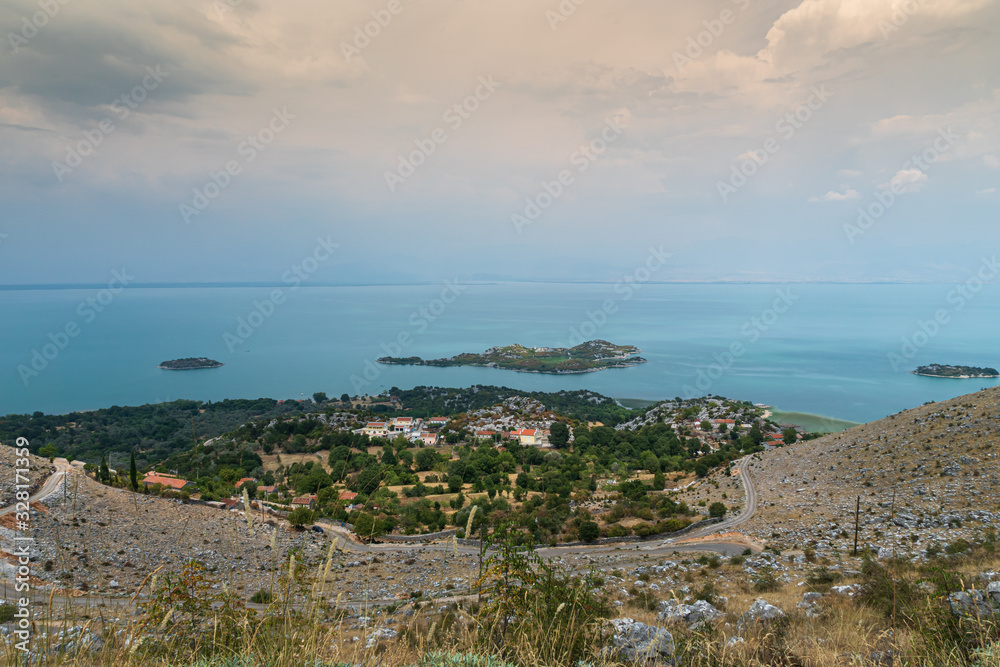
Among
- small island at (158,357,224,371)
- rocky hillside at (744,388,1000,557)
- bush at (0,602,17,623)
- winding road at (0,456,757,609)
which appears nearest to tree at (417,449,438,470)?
winding road at (0,456,757,609)

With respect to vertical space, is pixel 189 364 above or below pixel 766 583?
above

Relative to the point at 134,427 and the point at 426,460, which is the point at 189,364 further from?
the point at 426,460

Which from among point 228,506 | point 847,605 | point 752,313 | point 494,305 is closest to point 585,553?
point 847,605

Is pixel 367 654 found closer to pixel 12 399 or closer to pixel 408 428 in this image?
pixel 408 428

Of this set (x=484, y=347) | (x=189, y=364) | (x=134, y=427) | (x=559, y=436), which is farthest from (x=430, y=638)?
(x=484, y=347)

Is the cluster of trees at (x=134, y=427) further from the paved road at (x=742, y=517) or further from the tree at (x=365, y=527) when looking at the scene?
the paved road at (x=742, y=517)

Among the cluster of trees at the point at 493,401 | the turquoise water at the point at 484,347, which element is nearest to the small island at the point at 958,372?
the turquoise water at the point at 484,347
